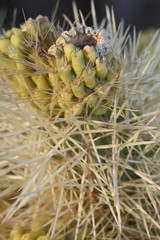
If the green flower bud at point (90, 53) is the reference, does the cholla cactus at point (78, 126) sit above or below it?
below

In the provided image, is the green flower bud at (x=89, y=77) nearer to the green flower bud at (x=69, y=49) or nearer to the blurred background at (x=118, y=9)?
the green flower bud at (x=69, y=49)

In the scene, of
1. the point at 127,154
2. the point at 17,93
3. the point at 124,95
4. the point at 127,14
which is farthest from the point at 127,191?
the point at 127,14

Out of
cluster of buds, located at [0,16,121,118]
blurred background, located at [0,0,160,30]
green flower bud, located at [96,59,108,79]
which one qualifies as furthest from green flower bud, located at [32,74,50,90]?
blurred background, located at [0,0,160,30]

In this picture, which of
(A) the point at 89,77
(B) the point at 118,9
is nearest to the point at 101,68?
(A) the point at 89,77

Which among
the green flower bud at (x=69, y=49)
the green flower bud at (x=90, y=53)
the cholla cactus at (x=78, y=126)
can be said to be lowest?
the cholla cactus at (x=78, y=126)

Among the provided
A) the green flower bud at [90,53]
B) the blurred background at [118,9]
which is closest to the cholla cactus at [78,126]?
the green flower bud at [90,53]

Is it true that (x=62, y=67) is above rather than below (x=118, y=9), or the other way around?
below

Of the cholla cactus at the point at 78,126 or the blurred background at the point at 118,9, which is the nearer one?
the cholla cactus at the point at 78,126

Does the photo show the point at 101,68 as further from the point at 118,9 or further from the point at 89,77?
the point at 118,9

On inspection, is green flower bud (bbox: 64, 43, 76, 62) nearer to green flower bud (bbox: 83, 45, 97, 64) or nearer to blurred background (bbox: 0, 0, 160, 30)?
green flower bud (bbox: 83, 45, 97, 64)
